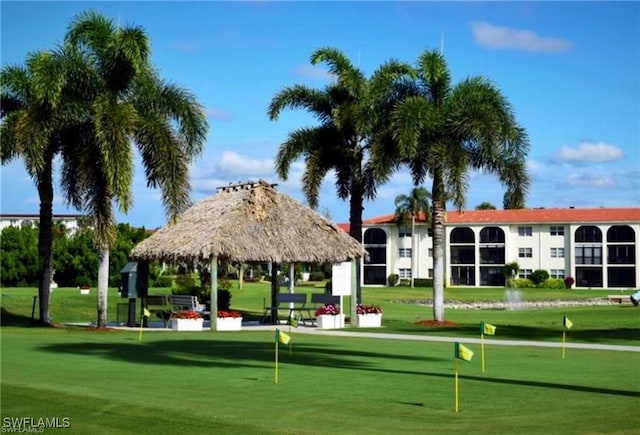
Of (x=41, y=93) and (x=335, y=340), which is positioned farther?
(x=41, y=93)

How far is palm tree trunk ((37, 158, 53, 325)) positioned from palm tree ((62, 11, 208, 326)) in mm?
810

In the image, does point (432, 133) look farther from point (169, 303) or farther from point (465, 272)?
point (465, 272)

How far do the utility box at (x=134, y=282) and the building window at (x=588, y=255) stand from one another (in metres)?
71.6

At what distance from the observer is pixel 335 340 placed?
2872cm

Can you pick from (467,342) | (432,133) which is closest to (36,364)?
(467,342)

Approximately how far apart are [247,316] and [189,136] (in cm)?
1015

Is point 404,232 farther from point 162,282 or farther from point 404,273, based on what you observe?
point 162,282

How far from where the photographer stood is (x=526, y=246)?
10238 cm

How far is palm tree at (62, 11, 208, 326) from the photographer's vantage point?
3328 centimetres

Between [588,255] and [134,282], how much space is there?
72.3 metres

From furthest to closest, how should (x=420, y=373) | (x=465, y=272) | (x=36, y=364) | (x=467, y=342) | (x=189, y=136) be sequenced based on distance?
(x=465, y=272) < (x=189, y=136) < (x=467, y=342) < (x=36, y=364) < (x=420, y=373)

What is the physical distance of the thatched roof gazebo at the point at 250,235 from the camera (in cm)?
3403

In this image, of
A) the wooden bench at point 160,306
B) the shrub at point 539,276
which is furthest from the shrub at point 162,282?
the shrub at point 539,276

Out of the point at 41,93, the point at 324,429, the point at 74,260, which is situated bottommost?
the point at 324,429
